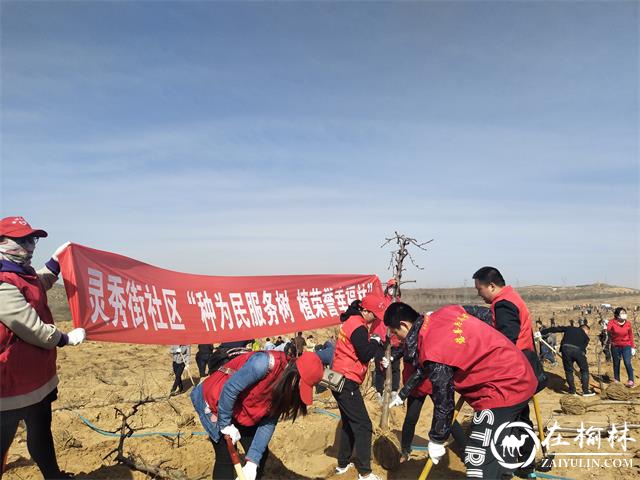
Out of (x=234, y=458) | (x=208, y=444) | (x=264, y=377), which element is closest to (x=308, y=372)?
(x=264, y=377)

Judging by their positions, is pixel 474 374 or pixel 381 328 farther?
pixel 381 328

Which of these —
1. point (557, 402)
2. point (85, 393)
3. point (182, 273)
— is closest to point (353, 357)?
point (182, 273)

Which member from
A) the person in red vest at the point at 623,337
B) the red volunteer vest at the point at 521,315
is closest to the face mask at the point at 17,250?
the red volunteer vest at the point at 521,315

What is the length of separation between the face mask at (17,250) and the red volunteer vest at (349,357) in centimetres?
280

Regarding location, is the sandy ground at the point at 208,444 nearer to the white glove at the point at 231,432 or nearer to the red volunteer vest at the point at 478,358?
the white glove at the point at 231,432

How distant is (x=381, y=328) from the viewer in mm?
6344

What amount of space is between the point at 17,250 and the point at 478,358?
3.19 meters

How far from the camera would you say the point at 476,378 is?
289 cm

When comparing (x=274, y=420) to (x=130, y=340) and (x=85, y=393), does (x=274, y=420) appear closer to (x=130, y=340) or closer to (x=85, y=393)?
(x=130, y=340)

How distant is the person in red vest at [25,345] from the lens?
2885 millimetres

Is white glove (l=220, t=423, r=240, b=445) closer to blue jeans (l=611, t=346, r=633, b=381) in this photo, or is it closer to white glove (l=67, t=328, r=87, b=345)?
white glove (l=67, t=328, r=87, b=345)

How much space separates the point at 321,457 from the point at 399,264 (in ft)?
8.57

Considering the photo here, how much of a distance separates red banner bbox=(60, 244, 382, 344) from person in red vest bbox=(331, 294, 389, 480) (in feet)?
5.72

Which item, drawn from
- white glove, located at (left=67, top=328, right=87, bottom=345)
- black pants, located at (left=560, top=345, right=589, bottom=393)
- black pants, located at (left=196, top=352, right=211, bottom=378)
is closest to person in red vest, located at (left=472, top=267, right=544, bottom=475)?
white glove, located at (left=67, top=328, right=87, bottom=345)
